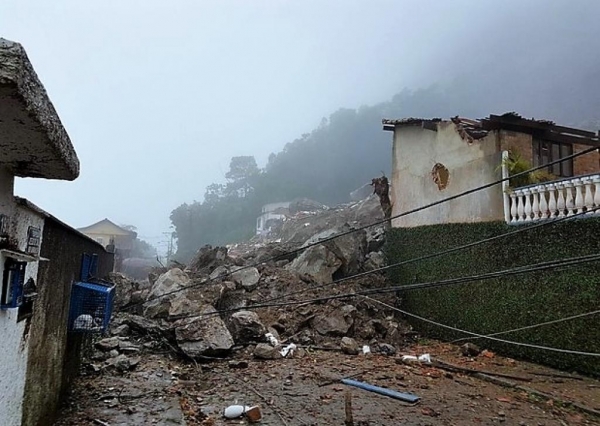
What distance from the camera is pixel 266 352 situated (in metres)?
7.68

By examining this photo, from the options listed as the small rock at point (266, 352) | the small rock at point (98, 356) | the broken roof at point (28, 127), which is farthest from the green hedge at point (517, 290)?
the broken roof at point (28, 127)

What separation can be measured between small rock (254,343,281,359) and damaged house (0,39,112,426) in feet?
11.4

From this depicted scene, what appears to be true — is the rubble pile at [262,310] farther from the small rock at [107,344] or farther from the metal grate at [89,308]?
the metal grate at [89,308]

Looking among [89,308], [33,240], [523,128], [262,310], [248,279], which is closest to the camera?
[33,240]

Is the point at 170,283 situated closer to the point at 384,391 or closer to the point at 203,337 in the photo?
the point at 203,337

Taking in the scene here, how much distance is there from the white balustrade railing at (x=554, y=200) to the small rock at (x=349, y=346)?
3.95 metres

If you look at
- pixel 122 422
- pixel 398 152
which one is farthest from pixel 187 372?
pixel 398 152

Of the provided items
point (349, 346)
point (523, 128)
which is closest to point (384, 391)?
point (349, 346)

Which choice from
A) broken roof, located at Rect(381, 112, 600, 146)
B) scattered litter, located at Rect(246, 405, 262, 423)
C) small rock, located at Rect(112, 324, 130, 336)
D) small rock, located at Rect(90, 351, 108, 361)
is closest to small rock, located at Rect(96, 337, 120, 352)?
small rock, located at Rect(90, 351, 108, 361)

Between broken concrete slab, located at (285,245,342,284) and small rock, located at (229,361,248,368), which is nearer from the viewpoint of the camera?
small rock, located at (229,361,248,368)

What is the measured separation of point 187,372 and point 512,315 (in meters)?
6.09

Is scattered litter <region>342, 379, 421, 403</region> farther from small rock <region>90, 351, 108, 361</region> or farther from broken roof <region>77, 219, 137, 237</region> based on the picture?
broken roof <region>77, 219, 137, 237</region>

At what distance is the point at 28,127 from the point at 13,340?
5.69 ft

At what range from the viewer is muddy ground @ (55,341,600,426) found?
4883 millimetres
